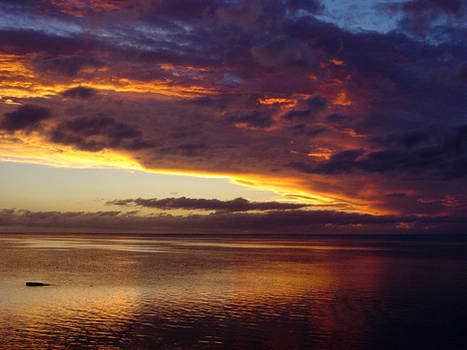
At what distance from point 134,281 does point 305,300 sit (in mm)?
28238

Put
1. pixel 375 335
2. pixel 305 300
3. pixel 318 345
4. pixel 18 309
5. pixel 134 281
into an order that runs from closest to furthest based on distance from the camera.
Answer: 1. pixel 318 345
2. pixel 375 335
3. pixel 18 309
4. pixel 305 300
5. pixel 134 281

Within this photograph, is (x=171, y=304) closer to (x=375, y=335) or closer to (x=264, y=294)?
(x=264, y=294)

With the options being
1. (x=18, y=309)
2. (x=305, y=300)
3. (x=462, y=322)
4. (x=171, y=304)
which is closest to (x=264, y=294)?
(x=305, y=300)

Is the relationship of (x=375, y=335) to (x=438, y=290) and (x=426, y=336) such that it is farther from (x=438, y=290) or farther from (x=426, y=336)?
(x=438, y=290)

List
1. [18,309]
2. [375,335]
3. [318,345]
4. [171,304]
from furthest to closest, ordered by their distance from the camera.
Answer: [171,304]
[18,309]
[375,335]
[318,345]

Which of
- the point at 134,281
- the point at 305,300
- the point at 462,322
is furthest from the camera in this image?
the point at 134,281

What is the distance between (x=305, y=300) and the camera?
55.2m

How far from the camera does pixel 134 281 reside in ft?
232

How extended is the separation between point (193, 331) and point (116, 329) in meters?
6.62

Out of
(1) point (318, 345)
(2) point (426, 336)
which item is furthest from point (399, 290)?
(1) point (318, 345)

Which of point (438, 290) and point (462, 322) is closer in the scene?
point (462, 322)

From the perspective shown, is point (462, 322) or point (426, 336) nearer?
point (426, 336)

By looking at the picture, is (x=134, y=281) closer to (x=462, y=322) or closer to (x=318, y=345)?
(x=318, y=345)

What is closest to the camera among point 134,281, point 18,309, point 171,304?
point 18,309
